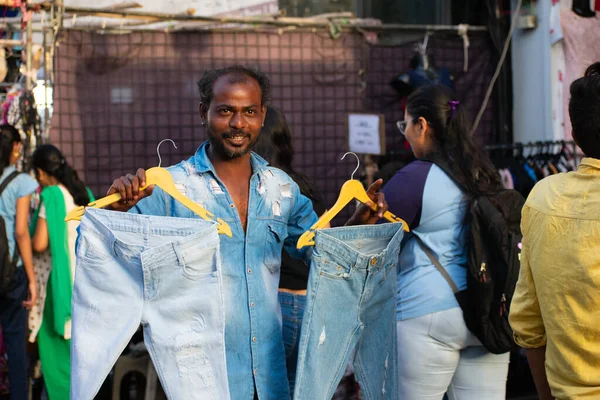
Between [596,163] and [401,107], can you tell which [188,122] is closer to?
[401,107]

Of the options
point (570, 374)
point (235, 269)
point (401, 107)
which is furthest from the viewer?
point (401, 107)

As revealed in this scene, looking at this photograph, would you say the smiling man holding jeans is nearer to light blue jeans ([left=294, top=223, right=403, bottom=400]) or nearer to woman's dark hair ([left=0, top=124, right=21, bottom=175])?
light blue jeans ([left=294, top=223, right=403, bottom=400])

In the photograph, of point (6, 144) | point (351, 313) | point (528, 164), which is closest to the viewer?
point (351, 313)

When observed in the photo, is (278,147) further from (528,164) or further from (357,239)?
(528,164)

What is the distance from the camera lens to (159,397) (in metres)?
5.51

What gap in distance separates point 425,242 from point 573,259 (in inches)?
55.9

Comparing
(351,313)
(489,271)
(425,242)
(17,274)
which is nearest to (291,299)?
(351,313)

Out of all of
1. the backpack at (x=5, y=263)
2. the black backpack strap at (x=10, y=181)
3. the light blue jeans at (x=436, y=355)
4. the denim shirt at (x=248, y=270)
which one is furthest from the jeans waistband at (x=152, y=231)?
the black backpack strap at (x=10, y=181)

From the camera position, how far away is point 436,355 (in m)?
3.73

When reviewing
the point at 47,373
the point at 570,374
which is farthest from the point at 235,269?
the point at 47,373

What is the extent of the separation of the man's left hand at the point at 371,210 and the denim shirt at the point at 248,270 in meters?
0.30

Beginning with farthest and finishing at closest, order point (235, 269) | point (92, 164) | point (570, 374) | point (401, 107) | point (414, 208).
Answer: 1. point (401, 107)
2. point (92, 164)
3. point (414, 208)
4. point (235, 269)
5. point (570, 374)

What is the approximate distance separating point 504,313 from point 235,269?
1488 millimetres

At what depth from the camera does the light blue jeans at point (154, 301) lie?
269 centimetres
